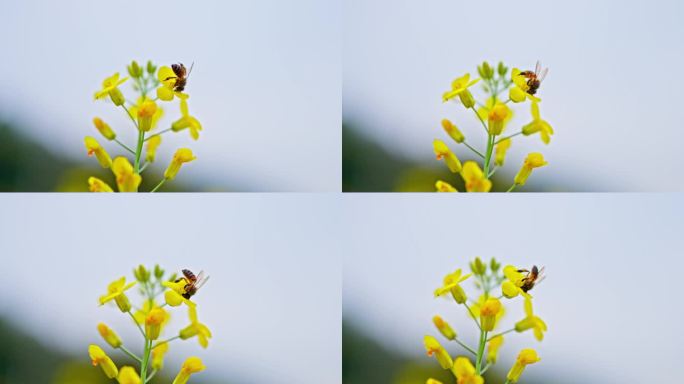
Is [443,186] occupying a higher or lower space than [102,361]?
higher

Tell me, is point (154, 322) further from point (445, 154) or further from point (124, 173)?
point (445, 154)

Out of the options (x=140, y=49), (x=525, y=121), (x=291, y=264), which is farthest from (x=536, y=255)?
(x=140, y=49)

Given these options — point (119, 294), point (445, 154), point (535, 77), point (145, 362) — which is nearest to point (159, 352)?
point (145, 362)

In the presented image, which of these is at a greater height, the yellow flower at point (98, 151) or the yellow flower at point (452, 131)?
the yellow flower at point (452, 131)

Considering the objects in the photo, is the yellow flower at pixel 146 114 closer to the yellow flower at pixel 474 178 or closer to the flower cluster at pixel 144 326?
the flower cluster at pixel 144 326

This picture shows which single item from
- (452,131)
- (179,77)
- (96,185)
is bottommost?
(96,185)

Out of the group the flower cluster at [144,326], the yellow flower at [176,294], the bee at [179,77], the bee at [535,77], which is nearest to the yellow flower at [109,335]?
the flower cluster at [144,326]
